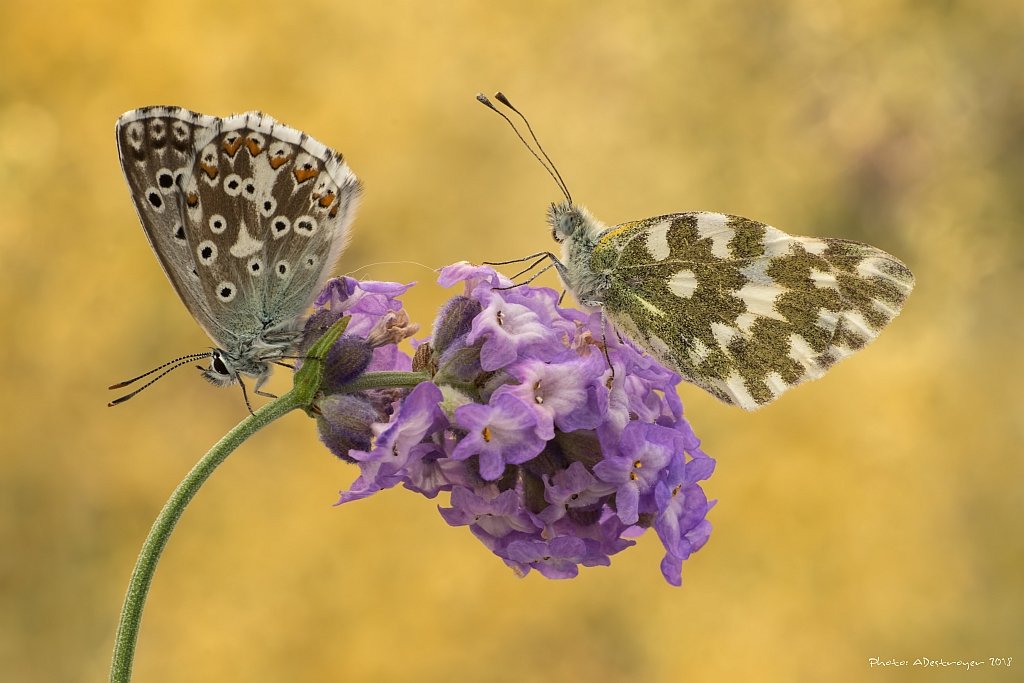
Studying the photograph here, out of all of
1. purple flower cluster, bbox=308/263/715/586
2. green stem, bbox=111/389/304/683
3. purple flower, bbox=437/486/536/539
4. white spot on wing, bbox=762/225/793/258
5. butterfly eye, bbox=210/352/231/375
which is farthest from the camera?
white spot on wing, bbox=762/225/793/258

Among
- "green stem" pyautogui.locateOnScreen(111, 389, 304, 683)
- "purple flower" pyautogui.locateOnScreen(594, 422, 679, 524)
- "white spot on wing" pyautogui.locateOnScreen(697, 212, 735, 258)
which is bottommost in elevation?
"green stem" pyautogui.locateOnScreen(111, 389, 304, 683)

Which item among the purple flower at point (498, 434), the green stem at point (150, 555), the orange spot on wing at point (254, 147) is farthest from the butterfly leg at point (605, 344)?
the orange spot on wing at point (254, 147)

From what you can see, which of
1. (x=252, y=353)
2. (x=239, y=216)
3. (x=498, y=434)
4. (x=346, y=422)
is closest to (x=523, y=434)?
(x=498, y=434)

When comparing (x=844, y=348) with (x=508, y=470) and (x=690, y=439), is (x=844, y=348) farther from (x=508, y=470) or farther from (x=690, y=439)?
(x=508, y=470)

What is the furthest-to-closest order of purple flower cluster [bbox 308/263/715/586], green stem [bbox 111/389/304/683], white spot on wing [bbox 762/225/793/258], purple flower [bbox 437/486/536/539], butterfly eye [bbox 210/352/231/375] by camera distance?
white spot on wing [bbox 762/225/793/258]
butterfly eye [bbox 210/352/231/375]
purple flower [bbox 437/486/536/539]
purple flower cluster [bbox 308/263/715/586]
green stem [bbox 111/389/304/683]

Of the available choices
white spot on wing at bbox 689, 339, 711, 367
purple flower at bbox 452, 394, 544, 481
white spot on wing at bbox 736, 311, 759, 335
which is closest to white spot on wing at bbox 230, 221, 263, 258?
purple flower at bbox 452, 394, 544, 481

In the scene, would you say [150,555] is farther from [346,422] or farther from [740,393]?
[740,393]

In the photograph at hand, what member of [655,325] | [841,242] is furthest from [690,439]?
[841,242]

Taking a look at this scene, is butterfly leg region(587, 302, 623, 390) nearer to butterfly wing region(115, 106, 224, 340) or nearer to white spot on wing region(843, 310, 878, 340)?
white spot on wing region(843, 310, 878, 340)
